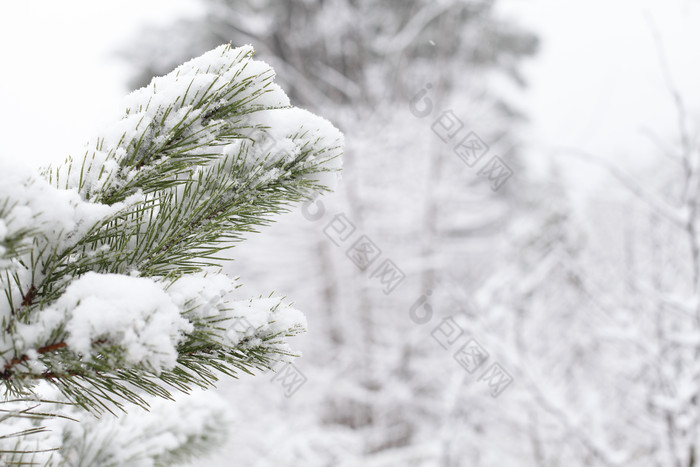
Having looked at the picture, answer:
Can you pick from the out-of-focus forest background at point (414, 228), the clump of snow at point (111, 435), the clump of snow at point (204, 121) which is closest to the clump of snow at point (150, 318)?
the clump of snow at point (204, 121)

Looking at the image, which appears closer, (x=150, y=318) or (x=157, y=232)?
(x=150, y=318)

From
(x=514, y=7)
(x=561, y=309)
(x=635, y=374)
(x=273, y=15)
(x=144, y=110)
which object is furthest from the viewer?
(x=273, y=15)

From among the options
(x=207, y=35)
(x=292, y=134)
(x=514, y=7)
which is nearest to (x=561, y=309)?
(x=514, y=7)

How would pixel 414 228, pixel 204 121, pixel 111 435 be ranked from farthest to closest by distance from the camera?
pixel 414 228
pixel 111 435
pixel 204 121

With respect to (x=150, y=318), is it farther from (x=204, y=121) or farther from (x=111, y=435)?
(x=111, y=435)

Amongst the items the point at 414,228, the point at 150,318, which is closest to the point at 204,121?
the point at 150,318

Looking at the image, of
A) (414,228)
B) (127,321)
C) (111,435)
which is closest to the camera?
(127,321)

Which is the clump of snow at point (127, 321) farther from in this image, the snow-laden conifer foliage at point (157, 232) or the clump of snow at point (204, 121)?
the clump of snow at point (204, 121)

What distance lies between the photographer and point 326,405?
7379mm

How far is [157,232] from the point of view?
744mm

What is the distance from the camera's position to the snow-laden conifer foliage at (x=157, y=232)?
0.57 m

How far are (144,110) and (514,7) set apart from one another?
Result: 720 cm

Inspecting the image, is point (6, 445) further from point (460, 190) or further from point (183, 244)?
point (460, 190)

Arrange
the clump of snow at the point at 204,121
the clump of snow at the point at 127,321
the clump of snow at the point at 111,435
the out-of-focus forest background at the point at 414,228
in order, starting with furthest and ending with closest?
the out-of-focus forest background at the point at 414,228 < the clump of snow at the point at 111,435 < the clump of snow at the point at 204,121 < the clump of snow at the point at 127,321
